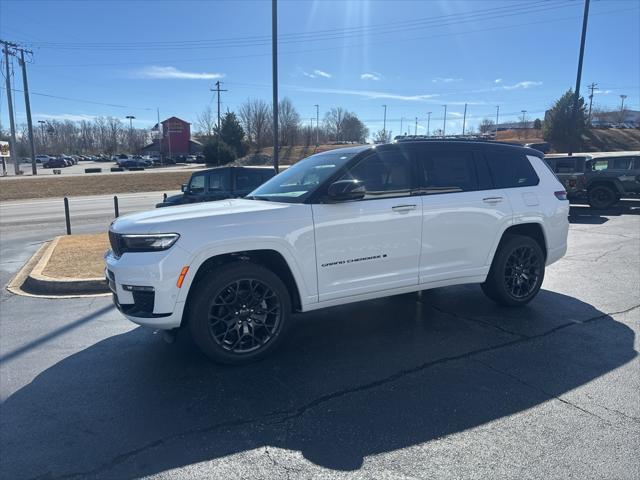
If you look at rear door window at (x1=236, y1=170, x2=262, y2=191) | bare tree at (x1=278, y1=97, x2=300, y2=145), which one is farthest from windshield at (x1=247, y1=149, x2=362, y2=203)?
bare tree at (x1=278, y1=97, x2=300, y2=145)

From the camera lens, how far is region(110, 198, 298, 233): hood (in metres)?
3.66

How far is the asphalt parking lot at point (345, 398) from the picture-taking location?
107 inches

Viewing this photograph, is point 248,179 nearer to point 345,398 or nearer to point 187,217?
point 187,217

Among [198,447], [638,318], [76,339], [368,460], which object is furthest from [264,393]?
[638,318]

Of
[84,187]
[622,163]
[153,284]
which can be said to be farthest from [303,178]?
[84,187]

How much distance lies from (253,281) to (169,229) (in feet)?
2.69

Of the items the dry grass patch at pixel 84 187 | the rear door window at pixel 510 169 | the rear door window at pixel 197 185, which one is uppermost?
the rear door window at pixel 510 169

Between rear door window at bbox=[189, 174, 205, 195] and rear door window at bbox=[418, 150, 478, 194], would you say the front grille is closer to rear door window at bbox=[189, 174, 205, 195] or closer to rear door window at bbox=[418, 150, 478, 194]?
rear door window at bbox=[418, 150, 478, 194]

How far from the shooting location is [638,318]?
5.12 m

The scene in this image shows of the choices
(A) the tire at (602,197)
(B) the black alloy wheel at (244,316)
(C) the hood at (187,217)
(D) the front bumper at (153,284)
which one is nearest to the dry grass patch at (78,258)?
(C) the hood at (187,217)

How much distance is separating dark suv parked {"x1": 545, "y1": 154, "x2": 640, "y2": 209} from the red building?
101 m

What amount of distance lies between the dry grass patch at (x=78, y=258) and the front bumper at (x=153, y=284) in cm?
343

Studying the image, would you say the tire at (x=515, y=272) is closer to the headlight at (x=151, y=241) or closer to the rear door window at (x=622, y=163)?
the headlight at (x=151, y=241)

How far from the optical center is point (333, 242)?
13.5 feet
